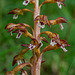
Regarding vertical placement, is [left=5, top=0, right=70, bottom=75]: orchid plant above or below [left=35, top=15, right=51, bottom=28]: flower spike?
→ below

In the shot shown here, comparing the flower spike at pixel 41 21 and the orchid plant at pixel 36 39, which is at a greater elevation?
the flower spike at pixel 41 21

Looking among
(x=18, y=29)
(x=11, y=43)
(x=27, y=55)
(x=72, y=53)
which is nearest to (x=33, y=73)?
(x=18, y=29)

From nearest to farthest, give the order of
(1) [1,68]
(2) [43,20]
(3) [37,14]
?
(2) [43,20], (3) [37,14], (1) [1,68]

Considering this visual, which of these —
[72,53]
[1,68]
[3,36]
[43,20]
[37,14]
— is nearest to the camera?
[43,20]

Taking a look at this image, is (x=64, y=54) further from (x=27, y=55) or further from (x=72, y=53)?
(x=27, y=55)

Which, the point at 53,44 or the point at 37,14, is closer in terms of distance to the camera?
the point at 53,44

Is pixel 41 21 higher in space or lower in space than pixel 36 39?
higher

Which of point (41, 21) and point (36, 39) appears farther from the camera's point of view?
point (36, 39)

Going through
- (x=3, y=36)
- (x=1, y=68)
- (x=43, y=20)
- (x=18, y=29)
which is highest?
(x=43, y=20)

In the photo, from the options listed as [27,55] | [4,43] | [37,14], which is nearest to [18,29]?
[37,14]

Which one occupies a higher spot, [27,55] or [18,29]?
[18,29]
